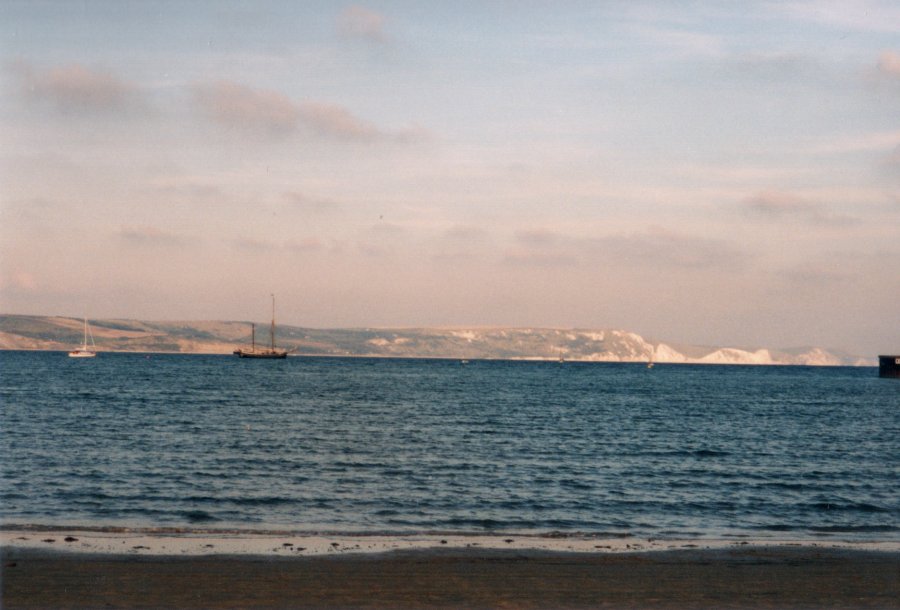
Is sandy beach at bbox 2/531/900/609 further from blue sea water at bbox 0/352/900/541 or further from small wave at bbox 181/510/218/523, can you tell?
small wave at bbox 181/510/218/523

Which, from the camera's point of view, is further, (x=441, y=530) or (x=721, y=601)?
(x=441, y=530)

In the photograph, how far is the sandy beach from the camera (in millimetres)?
16391

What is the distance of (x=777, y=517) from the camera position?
29.5 metres

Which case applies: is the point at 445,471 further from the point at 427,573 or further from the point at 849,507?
the point at 427,573

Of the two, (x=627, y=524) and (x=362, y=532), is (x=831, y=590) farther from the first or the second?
(x=362, y=532)

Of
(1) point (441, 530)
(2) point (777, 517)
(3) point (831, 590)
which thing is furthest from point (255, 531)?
(2) point (777, 517)

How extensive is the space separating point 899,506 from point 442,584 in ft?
71.2

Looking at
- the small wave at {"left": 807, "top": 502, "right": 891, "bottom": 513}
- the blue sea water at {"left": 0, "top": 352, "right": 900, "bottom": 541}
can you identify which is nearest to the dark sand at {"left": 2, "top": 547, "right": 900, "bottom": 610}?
the blue sea water at {"left": 0, "top": 352, "right": 900, "bottom": 541}

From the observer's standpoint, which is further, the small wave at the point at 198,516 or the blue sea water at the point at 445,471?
the blue sea water at the point at 445,471

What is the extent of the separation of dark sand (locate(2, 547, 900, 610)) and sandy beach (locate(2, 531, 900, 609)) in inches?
1.4

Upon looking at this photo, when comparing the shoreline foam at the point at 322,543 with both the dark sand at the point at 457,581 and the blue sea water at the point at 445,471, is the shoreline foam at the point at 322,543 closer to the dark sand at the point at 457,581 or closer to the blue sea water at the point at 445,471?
the dark sand at the point at 457,581

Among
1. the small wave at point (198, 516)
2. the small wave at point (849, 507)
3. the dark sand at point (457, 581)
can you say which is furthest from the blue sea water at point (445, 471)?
the dark sand at point (457, 581)

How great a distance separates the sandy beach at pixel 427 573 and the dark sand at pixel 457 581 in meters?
0.03

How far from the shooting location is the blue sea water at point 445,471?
27562mm
